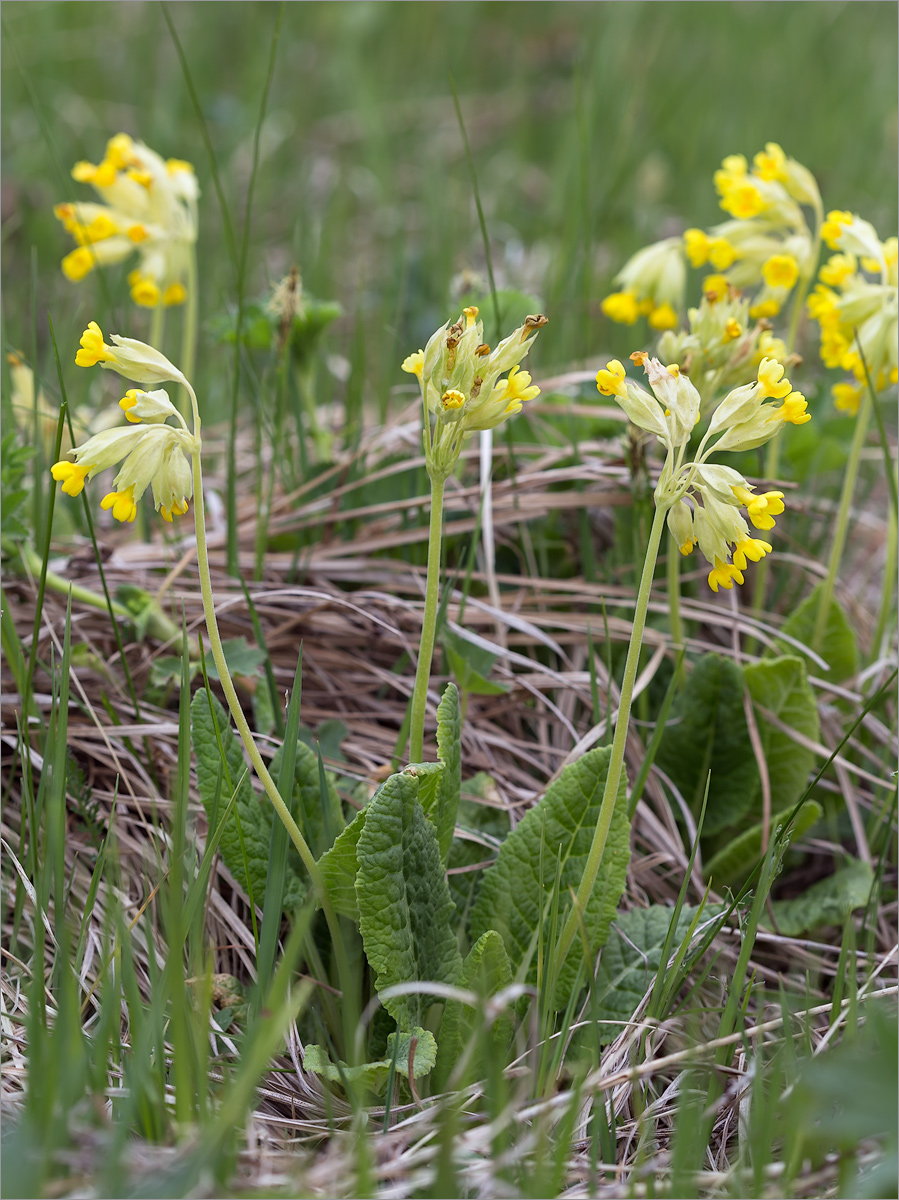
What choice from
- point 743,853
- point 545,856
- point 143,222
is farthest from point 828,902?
point 143,222

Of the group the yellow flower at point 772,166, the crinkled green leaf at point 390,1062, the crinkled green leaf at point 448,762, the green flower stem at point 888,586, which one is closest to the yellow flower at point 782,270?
the yellow flower at point 772,166

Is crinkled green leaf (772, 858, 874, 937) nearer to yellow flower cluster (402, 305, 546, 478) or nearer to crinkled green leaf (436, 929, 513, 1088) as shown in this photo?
crinkled green leaf (436, 929, 513, 1088)

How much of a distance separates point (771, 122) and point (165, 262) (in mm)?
4033

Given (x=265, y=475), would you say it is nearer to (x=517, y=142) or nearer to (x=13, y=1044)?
(x=13, y=1044)

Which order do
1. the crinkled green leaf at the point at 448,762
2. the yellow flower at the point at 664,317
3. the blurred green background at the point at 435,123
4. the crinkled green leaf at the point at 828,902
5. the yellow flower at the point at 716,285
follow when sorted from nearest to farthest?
the crinkled green leaf at the point at 448,762 → the crinkled green leaf at the point at 828,902 → the yellow flower at the point at 716,285 → the yellow flower at the point at 664,317 → the blurred green background at the point at 435,123

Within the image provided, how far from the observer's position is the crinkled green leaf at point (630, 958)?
1.73m

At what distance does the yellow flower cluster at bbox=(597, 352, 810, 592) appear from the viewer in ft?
4.55

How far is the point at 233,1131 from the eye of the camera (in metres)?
1.10

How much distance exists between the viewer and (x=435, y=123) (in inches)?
243

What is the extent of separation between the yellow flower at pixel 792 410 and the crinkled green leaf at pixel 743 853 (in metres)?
0.82

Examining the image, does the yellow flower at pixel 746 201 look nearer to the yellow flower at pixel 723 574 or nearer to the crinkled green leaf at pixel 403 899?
the yellow flower at pixel 723 574

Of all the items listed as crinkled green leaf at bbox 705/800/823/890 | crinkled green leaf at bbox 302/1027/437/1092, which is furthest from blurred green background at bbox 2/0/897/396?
crinkled green leaf at bbox 302/1027/437/1092

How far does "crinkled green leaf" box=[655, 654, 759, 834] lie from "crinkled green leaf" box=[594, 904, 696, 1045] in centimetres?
40

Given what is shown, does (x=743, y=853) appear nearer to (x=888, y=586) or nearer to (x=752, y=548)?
(x=888, y=586)
